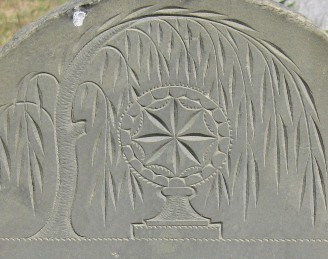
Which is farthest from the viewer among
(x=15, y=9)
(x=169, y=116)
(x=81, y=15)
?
(x=15, y=9)

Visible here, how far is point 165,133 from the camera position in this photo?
5.93ft

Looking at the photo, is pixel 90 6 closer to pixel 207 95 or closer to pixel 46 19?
pixel 46 19

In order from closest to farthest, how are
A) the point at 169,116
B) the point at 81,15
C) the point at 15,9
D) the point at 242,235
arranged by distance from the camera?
the point at 81,15
the point at 169,116
the point at 242,235
the point at 15,9

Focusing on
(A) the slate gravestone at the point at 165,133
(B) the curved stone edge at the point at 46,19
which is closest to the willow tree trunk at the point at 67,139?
(A) the slate gravestone at the point at 165,133

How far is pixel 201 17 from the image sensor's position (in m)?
1.69

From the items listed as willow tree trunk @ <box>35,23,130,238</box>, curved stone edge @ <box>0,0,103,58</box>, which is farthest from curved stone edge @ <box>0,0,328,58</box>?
willow tree trunk @ <box>35,23,130,238</box>

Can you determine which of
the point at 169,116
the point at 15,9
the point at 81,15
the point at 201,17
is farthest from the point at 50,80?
the point at 15,9

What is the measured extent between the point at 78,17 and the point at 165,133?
453 millimetres

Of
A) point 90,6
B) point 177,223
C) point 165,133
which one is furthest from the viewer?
point 177,223

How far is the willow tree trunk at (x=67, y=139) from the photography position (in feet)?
5.68

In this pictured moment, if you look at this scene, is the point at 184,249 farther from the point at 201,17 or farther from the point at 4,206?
the point at 201,17

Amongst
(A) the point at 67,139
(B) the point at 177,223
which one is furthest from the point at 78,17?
(B) the point at 177,223

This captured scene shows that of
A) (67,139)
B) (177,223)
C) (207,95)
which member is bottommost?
(177,223)

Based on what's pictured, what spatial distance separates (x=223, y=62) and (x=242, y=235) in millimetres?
612
